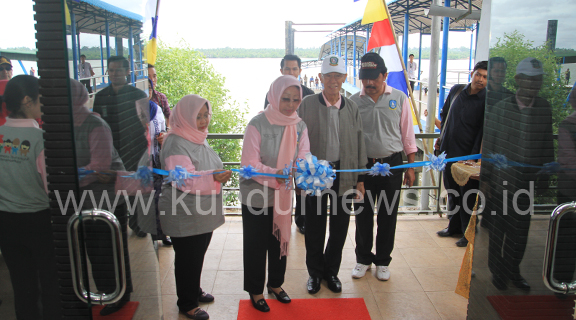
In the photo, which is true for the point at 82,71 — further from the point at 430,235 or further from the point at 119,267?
the point at 430,235

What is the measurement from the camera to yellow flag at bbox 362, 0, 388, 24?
5.09 metres

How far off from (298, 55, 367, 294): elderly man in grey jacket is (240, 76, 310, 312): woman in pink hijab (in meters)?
0.19

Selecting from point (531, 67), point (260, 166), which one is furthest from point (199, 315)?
point (531, 67)

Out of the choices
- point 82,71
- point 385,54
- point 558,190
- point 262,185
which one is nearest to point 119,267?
point 82,71

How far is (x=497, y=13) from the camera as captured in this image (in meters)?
1.95

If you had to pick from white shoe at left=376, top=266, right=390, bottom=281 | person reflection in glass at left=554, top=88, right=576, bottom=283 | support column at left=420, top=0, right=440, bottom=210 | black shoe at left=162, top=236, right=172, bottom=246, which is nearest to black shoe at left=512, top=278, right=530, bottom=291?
person reflection in glass at left=554, top=88, right=576, bottom=283

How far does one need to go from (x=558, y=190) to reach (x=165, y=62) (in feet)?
53.3

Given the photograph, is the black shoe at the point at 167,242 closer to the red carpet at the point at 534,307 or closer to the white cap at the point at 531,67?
the red carpet at the point at 534,307

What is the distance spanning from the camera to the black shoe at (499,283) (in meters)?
2.10

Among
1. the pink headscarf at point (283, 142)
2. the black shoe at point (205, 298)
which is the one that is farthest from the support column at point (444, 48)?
the black shoe at point (205, 298)

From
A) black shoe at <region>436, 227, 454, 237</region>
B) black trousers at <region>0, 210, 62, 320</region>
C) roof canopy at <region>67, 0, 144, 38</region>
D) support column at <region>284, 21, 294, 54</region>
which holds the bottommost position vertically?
black shoe at <region>436, 227, 454, 237</region>

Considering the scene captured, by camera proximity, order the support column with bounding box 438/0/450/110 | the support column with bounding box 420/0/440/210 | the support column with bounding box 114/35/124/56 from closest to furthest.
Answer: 1. the support column with bounding box 114/35/124/56
2. the support column with bounding box 420/0/440/210
3. the support column with bounding box 438/0/450/110

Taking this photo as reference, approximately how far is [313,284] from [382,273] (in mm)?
601

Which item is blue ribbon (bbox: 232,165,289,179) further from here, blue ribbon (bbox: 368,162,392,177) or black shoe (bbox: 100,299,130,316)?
black shoe (bbox: 100,299,130,316)
